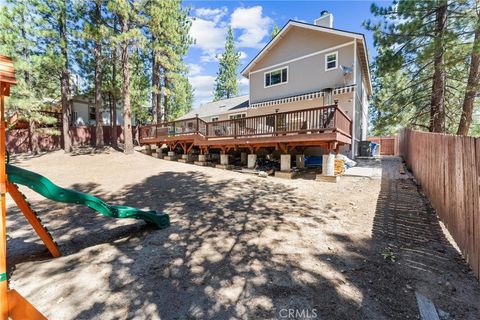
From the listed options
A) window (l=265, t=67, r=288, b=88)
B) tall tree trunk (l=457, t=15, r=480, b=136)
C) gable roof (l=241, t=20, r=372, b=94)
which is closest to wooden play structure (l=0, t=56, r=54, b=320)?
tall tree trunk (l=457, t=15, r=480, b=136)

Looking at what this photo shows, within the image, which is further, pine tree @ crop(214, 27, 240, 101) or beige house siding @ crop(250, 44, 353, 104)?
pine tree @ crop(214, 27, 240, 101)

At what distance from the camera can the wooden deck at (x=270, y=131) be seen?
8.69 meters

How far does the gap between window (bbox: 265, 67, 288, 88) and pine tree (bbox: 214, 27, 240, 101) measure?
24.3 meters

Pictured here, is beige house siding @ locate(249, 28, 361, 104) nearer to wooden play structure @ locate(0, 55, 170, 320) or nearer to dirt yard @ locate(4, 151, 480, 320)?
dirt yard @ locate(4, 151, 480, 320)

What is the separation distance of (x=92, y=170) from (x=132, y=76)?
13.8 metres

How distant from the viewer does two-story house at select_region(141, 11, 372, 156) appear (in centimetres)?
973

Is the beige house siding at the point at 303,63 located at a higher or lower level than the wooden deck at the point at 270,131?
higher

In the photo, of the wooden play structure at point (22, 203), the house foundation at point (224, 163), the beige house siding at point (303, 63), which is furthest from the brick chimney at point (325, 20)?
the wooden play structure at point (22, 203)

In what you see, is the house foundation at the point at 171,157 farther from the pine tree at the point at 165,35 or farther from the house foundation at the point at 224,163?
the pine tree at the point at 165,35

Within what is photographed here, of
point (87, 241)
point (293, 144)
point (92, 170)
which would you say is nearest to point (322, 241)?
point (87, 241)

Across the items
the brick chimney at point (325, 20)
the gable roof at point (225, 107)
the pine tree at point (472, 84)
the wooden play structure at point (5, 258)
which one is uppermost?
the brick chimney at point (325, 20)

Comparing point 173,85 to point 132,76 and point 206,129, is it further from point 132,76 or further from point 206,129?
point 206,129

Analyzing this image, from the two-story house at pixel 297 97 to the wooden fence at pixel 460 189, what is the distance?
3759 millimetres

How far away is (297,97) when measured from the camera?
14078 millimetres
